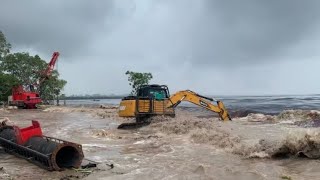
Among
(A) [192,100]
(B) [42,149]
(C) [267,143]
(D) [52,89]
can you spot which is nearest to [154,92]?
(A) [192,100]

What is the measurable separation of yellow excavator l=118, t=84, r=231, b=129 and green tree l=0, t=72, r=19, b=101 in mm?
43293

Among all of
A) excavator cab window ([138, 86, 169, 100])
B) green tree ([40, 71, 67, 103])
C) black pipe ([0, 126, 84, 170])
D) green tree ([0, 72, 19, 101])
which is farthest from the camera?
green tree ([40, 71, 67, 103])

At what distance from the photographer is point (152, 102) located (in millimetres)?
23203

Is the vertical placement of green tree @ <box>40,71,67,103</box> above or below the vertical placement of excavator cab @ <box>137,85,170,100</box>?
above

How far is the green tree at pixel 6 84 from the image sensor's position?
61628mm

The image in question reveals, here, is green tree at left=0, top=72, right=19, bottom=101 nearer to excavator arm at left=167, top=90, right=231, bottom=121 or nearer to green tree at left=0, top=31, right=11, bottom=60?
green tree at left=0, top=31, right=11, bottom=60

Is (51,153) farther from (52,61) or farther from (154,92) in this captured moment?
(52,61)

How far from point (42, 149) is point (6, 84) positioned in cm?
5444

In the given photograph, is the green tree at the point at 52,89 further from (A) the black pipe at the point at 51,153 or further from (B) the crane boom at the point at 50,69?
(A) the black pipe at the point at 51,153

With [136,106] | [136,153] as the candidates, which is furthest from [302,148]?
[136,106]

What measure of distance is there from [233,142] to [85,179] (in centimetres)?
694

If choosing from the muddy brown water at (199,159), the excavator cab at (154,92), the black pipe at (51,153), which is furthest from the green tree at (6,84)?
the black pipe at (51,153)

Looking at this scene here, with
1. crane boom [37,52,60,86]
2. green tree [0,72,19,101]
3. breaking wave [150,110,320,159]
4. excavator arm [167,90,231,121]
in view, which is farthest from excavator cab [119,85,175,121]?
green tree [0,72,19,101]

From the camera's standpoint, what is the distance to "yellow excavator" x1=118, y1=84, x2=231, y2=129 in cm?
2294
